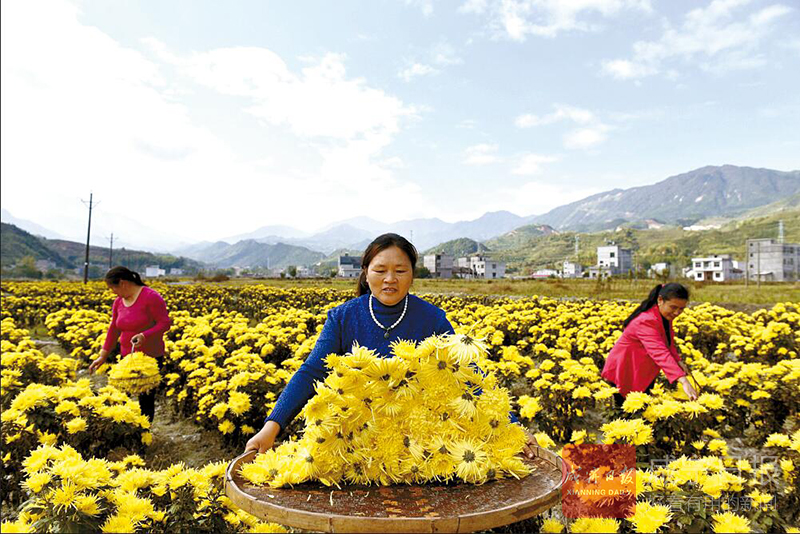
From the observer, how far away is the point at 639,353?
4.00 m

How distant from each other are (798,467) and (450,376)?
2844 mm

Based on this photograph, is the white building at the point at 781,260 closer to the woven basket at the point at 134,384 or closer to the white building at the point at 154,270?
the woven basket at the point at 134,384

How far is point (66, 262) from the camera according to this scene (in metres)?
84.7

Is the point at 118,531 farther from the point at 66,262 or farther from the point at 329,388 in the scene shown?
the point at 66,262

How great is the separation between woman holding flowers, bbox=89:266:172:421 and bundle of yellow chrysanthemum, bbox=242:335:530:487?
3.72 metres

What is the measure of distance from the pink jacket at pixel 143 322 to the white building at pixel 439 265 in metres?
56.9

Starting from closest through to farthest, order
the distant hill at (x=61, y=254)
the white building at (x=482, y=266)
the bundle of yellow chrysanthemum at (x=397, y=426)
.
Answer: the bundle of yellow chrysanthemum at (x=397, y=426)
the distant hill at (x=61, y=254)
the white building at (x=482, y=266)

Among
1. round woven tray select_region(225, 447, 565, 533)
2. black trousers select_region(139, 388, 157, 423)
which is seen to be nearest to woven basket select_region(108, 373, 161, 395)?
black trousers select_region(139, 388, 157, 423)

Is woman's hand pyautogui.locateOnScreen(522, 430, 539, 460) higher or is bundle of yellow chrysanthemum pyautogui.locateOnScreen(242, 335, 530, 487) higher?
bundle of yellow chrysanthemum pyautogui.locateOnScreen(242, 335, 530, 487)

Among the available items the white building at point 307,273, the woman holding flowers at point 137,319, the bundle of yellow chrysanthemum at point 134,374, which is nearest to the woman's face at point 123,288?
the woman holding flowers at point 137,319

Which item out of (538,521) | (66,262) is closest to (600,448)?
(538,521)

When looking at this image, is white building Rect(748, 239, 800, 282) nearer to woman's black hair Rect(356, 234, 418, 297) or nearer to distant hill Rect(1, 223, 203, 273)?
woman's black hair Rect(356, 234, 418, 297)

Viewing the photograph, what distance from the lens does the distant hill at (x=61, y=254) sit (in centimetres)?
7041

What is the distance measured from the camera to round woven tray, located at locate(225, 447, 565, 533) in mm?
1098
